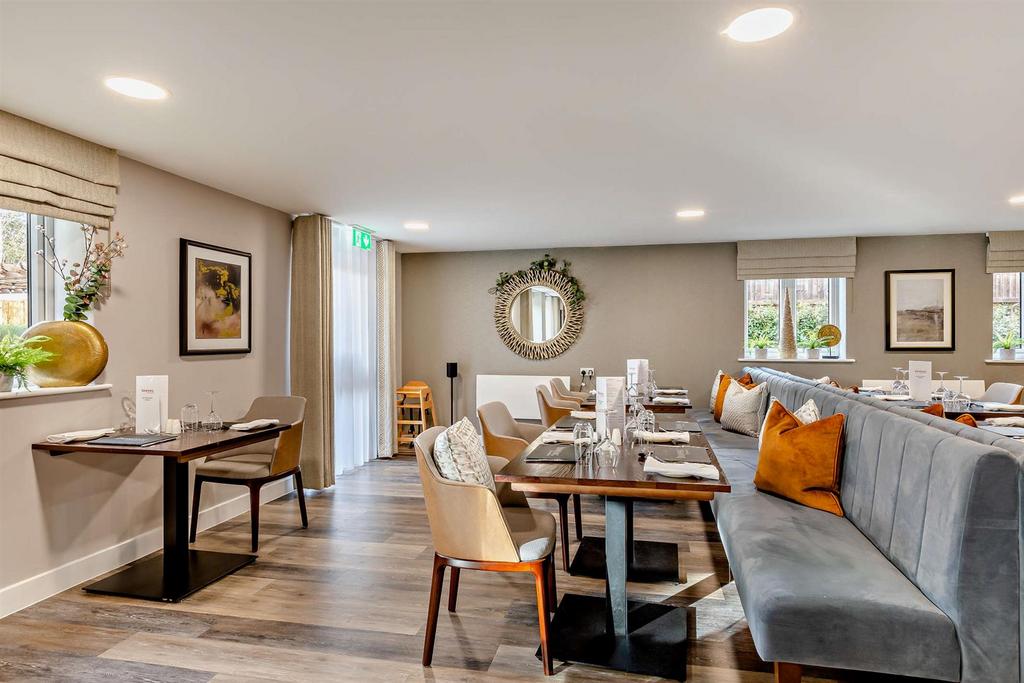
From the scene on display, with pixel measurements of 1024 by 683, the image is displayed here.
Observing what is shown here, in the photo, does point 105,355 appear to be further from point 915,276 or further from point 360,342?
point 915,276

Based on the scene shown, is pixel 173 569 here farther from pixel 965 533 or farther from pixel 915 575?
pixel 965 533

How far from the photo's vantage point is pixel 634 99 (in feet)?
9.38

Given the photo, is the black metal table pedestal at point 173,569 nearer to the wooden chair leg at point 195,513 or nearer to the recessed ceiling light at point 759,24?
the wooden chair leg at point 195,513

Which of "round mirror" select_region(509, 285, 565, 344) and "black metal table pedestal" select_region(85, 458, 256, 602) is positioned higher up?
"round mirror" select_region(509, 285, 565, 344)

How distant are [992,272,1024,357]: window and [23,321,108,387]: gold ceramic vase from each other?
8.01 m

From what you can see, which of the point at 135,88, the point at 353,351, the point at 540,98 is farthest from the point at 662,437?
the point at 353,351

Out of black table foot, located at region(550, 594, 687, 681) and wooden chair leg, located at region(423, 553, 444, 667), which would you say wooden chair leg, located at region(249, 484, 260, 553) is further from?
black table foot, located at region(550, 594, 687, 681)

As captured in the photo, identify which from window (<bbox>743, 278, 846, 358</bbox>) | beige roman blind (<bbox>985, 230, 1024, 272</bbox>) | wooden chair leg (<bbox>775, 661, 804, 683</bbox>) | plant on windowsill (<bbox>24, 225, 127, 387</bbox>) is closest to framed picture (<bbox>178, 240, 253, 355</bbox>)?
plant on windowsill (<bbox>24, 225, 127, 387</bbox>)

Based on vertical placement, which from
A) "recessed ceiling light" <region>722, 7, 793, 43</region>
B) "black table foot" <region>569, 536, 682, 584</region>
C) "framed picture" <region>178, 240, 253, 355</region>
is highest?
"recessed ceiling light" <region>722, 7, 793, 43</region>

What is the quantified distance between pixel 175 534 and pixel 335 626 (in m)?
1.18

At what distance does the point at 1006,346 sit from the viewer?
645 centimetres

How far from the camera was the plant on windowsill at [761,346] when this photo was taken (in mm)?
6980

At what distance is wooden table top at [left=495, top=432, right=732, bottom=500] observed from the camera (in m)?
2.17

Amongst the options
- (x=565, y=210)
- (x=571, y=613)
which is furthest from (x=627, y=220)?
(x=571, y=613)
